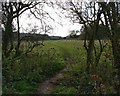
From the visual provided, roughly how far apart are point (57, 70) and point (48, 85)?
80 centimetres

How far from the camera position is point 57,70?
17.8 feet

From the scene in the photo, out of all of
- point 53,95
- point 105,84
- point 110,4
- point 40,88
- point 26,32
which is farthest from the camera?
point 26,32

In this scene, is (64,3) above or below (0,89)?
above

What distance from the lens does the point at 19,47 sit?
507 cm

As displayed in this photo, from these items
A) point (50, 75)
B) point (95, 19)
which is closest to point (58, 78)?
point (50, 75)

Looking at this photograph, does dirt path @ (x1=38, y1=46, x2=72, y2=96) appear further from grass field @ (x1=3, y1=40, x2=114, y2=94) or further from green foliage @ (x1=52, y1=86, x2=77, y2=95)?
green foliage @ (x1=52, y1=86, x2=77, y2=95)

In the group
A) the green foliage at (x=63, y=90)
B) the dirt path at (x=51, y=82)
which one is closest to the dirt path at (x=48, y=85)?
the dirt path at (x=51, y=82)

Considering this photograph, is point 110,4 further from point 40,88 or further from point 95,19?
point 40,88

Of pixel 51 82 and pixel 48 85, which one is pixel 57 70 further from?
pixel 48 85

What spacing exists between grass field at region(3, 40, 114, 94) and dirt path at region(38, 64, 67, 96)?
75mm

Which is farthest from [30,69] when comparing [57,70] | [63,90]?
[63,90]

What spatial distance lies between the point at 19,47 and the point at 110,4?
224 centimetres

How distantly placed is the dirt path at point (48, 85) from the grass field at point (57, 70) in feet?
0.25

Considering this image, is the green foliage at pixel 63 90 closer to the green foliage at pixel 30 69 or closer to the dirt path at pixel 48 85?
the dirt path at pixel 48 85
